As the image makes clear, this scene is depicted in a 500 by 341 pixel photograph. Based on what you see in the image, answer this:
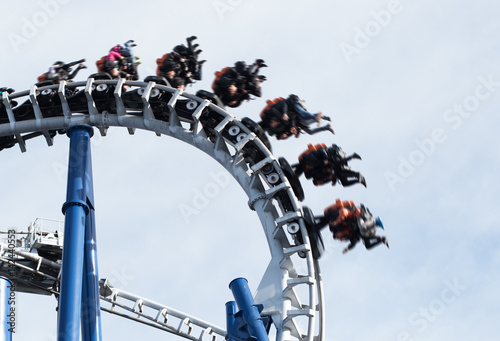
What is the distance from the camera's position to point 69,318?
9.21 metres

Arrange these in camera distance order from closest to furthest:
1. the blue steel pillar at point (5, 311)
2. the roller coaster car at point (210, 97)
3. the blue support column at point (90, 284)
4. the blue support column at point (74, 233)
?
the blue support column at point (74, 233)
the blue support column at point (90, 284)
the blue steel pillar at point (5, 311)
the roller coaster car at point (210, 97)

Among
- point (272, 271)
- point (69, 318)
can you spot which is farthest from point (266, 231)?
point (69, 318)

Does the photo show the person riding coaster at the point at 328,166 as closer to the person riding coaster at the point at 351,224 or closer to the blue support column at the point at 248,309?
the person riding coaster at the point at 351,224

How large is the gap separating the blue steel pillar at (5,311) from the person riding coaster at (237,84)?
12.7 feet

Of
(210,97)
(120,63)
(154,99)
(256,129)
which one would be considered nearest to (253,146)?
(256,129)

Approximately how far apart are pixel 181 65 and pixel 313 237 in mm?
3559

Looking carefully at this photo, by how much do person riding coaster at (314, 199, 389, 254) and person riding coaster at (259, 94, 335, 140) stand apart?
4.41 feet

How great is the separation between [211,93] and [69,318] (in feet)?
13.6

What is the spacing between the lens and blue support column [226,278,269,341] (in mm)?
9328

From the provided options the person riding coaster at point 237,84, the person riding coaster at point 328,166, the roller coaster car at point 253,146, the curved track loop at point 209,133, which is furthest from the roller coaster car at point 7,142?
the person riding coaster at point 328,166

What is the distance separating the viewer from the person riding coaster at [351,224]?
10.7 meters

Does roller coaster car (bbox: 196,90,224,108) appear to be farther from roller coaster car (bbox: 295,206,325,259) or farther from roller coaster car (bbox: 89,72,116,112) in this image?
roller coaster car (bbox: 295,206,325,259)

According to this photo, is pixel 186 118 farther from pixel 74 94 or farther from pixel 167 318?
pixel 167 318

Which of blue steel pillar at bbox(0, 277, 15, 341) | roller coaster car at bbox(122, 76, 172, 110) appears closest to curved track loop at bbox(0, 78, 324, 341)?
roller coaster car at bbox(122, 76, 172, 110)
